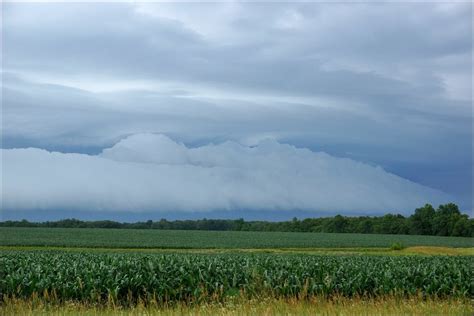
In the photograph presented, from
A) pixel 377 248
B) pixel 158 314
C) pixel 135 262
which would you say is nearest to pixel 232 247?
pixel 377 248

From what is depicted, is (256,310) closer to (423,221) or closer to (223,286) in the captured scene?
(223,286)

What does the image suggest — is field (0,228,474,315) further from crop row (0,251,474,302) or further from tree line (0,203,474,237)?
tree line (0,203,474,237)

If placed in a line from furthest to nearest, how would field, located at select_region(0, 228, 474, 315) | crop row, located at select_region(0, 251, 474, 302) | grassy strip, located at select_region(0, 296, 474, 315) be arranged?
crop row, located at select_region(0, 251, 474, 302)
field, located at select_region(0, 228, 474, 315)
grassy strip, located at select_region(0, 296, 474, 315)

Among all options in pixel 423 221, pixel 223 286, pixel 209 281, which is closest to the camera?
pixel 223 286

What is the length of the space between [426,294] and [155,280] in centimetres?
1031

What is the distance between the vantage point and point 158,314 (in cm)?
1658

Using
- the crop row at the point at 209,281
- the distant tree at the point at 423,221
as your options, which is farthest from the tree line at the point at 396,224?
the crop row at the point at 209,281

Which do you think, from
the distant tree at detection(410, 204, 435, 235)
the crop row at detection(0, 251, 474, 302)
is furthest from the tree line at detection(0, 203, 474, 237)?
the crop row at detection(0, 251, 474, 302)

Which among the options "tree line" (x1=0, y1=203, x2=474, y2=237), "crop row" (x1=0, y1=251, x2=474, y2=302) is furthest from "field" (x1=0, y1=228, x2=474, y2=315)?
"tree line" (x1=0, y1=203, x2=474, y2=237)

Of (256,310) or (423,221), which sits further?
(423,221)

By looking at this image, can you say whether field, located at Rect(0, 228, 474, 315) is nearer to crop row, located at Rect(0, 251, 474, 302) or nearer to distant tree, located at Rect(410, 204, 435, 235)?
crop row, located at Rect(0, 251, 474, 302)

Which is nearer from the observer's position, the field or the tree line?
the field

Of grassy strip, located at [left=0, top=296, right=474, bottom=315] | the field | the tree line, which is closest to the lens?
grassy strip, located at [left=0, top=296, right=474, bottom=315]

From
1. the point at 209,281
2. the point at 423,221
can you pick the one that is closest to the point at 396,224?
the point at 423,221
